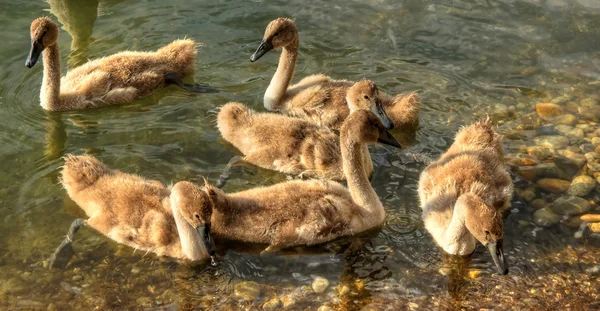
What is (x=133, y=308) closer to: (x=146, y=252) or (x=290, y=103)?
(x=146, y=252)

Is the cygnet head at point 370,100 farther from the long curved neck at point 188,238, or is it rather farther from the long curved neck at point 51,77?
the long curved neck at point 51,77

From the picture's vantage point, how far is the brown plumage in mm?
6801

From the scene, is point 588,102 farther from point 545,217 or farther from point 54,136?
point 54,136

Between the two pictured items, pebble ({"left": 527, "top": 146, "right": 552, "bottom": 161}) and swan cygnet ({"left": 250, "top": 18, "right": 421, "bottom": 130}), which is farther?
swan cygnet ({"left": 250, "top": 18, "right": 421, "bottom": 130})

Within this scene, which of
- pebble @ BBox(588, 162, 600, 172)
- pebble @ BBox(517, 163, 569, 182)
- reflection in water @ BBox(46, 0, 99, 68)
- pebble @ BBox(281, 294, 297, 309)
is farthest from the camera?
reflection in water @ BBox(46, 0, 99, 68)

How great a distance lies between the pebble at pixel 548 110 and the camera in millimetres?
9727

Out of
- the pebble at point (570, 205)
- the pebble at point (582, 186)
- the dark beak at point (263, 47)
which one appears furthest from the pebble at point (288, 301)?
the dark beak at point (263, 47)

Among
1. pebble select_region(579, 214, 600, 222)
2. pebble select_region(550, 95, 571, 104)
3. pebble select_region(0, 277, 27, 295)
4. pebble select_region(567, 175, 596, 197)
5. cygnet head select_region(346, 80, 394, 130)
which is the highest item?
cygnet head select_region(346, 80, 394, 130)

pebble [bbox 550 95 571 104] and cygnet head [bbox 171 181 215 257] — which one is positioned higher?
cygnet head [bbox 171 181 215 257]

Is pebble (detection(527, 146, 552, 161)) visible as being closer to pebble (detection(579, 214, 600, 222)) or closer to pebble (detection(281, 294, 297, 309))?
pebble (detection(579, 214, 600, 222))

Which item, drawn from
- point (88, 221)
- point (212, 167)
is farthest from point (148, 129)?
A: point (88, 221)

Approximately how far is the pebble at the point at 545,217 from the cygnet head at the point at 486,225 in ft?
3.72

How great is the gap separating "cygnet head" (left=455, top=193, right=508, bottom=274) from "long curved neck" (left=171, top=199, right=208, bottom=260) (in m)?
2.40

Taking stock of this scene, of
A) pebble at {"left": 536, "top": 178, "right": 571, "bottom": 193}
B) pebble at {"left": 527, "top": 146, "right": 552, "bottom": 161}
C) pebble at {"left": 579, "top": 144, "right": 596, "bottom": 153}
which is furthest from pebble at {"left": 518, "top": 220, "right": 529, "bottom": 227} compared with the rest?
pebble at {"left": 579, "top": 144, "right": 596, "bottom": 153}
